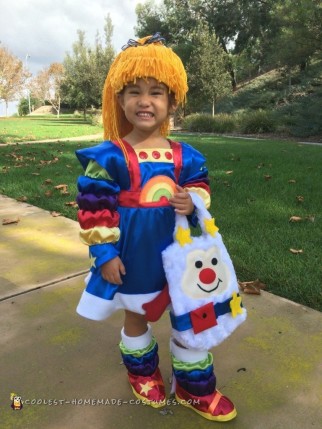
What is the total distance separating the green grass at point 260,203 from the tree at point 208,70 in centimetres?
1745

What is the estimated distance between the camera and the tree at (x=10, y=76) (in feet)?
174

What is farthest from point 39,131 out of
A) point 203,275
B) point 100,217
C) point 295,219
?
point 203,275

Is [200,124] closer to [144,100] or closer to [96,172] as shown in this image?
[144,100]

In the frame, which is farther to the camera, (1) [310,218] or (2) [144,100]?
(1) [310,218]

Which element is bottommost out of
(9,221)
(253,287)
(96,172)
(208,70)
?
(253,287)

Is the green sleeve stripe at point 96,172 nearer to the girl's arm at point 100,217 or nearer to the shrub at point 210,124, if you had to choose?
the girl's arm at point 100,217

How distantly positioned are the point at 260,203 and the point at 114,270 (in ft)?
11.3

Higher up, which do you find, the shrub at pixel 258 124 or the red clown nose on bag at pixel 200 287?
the shrub at pixel 258 124

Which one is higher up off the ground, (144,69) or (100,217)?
(144,69)

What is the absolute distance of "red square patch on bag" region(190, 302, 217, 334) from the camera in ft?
5.32

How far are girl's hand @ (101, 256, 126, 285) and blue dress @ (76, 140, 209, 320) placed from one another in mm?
27

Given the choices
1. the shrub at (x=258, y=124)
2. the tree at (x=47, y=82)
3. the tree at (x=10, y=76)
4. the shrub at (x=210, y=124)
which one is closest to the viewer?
the shrub at (x=258, y=124)

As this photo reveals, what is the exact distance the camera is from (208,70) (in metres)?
25.1

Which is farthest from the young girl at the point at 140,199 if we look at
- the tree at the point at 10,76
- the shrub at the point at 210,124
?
the tree at the point at 10,76
